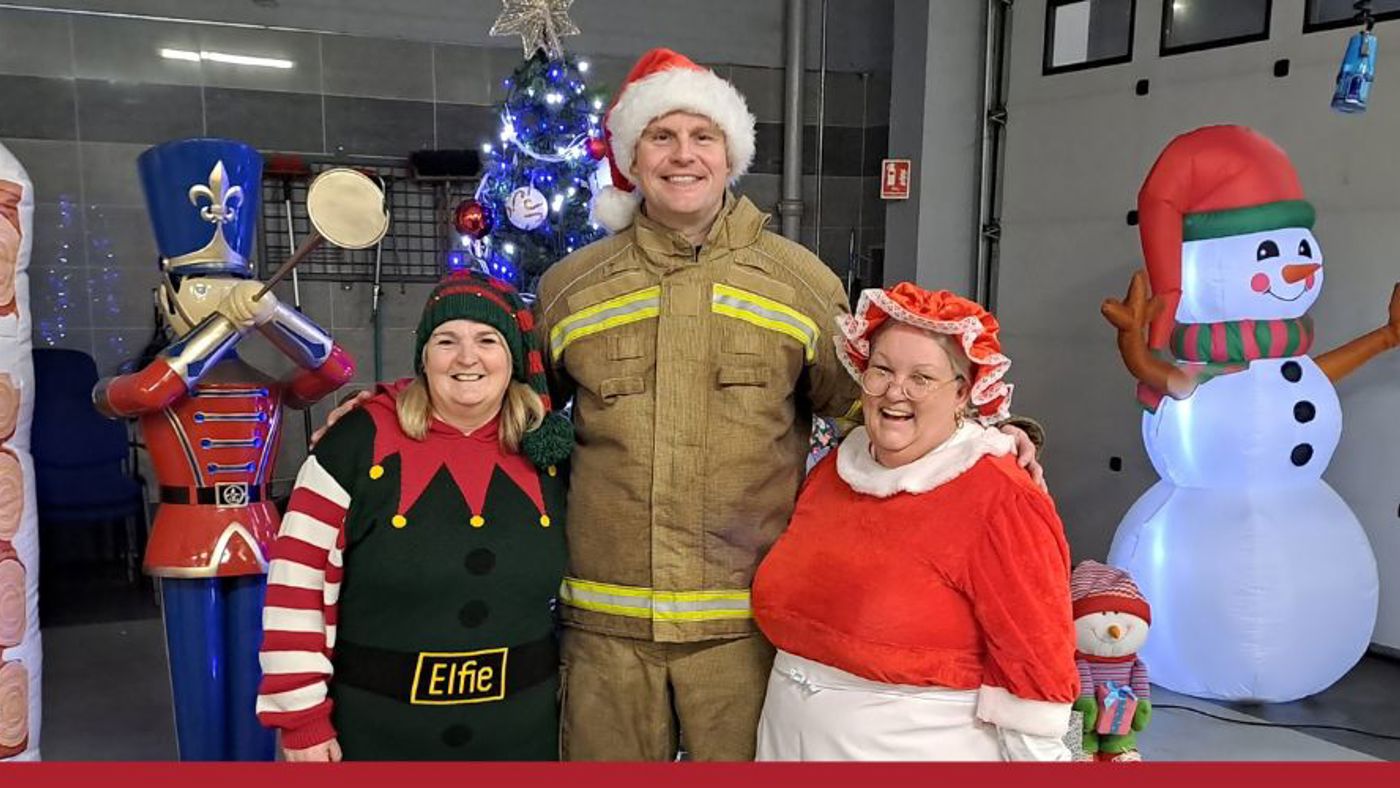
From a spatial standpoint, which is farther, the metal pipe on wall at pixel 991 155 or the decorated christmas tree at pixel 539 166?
the metal pipe on wall at pixel 991 155

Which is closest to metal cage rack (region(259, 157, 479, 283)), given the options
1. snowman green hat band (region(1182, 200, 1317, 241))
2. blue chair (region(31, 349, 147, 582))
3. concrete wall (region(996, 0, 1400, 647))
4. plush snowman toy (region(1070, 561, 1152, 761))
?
blue chair (region(31, 349, 147, 582))

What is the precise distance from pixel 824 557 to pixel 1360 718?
2800 millimetres

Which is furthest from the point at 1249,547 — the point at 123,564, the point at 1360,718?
the point at 123,564

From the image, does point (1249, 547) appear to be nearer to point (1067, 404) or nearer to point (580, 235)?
point (1067, 404)

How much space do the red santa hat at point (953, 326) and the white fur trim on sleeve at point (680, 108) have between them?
17.0 inches

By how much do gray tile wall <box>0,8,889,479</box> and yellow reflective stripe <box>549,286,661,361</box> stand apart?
3.81 m

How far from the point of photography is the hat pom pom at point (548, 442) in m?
1.60

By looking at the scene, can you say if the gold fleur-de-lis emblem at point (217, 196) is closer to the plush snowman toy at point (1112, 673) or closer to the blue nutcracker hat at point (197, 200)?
the blue nutcracker hat at point (197, 200)

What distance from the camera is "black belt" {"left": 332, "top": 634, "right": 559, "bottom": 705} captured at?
1.51m

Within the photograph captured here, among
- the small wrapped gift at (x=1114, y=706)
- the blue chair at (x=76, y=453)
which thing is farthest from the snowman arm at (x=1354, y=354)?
the blue chair at (x=76, y=453)

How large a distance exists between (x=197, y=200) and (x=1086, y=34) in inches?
155

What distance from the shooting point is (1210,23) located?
4.20 metres

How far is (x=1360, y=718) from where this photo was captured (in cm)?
334

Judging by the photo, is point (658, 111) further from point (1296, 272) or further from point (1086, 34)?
point (1086, 34)
